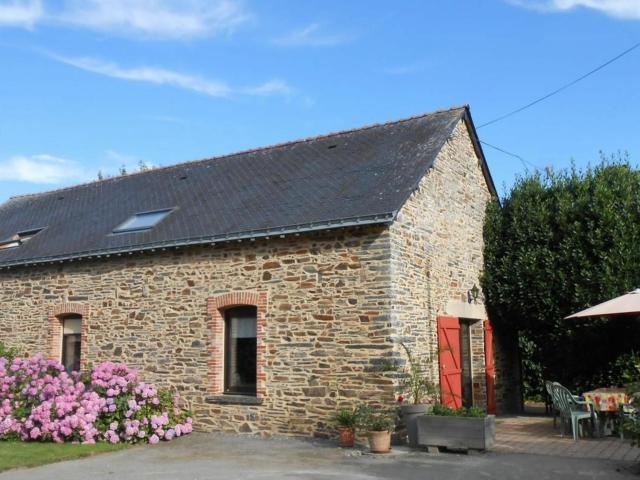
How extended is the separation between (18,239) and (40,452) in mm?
7257

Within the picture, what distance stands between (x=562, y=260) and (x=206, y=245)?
7.02 m

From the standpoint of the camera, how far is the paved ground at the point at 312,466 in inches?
289

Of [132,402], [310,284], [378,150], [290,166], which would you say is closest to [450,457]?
[310,284]

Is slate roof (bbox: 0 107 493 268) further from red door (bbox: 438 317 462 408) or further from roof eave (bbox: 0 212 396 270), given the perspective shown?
red door (bbox: 438 317 462 408)

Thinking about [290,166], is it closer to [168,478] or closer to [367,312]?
[367,312]

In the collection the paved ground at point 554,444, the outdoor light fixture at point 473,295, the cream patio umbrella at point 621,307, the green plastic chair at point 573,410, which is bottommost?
the paved ground at point 554,444

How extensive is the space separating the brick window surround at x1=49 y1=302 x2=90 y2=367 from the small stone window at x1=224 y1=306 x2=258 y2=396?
129 inches

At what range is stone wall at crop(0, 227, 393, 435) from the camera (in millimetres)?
9586

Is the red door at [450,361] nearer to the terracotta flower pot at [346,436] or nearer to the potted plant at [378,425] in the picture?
the potted plant at [378,425]

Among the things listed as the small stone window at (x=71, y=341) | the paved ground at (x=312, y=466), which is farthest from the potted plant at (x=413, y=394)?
the small stone window at (x=71, y=341)

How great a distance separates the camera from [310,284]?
10086mm

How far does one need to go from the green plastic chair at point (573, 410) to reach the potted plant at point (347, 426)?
336 centimetres

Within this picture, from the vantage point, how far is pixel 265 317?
10438mm

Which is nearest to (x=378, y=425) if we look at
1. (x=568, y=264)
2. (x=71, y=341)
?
(x=568, y=264)
